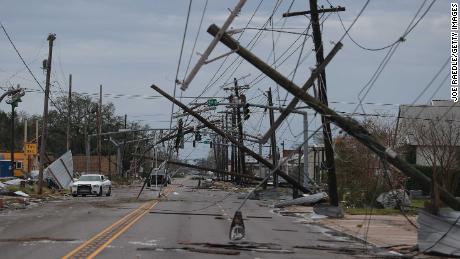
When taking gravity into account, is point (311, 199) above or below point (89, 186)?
below

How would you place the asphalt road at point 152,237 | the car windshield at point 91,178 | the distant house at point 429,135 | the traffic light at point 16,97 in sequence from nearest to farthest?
the asphalt road at point 152,237, the distant house at point 429,135, the car windshield at point 91,178, the traffic light at point 16,97

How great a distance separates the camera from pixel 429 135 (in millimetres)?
46625

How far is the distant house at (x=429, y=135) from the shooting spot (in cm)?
3953

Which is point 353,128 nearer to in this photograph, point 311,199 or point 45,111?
point 311,199

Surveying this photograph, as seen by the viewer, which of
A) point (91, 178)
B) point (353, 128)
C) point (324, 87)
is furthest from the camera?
point (91, 178)

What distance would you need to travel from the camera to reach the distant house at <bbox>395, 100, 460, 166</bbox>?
39.5m

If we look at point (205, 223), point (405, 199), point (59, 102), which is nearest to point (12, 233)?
point (205, 223)

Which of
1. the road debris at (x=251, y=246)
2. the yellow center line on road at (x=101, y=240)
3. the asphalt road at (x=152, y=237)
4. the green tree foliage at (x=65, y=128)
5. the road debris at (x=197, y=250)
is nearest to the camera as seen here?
the yellow center line on road at (x=101, y=240)

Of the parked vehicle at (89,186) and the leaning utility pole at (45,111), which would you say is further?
the parked vehicle at (89,186)

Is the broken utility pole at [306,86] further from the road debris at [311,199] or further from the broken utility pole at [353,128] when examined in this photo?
the road debris at [311,199]

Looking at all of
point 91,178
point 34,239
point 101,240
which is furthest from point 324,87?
point 91,178

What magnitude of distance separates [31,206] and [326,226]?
16190mm

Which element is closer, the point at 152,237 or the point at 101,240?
the point at 101,240

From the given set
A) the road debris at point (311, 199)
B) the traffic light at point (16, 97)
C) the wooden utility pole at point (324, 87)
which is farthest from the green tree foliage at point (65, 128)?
the wooden utility pole at point (324, 87)
